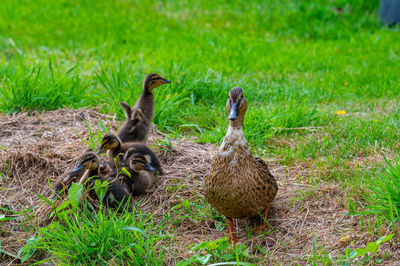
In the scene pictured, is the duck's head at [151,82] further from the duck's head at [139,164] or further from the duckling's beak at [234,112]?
the duckling's beak at [234,112]

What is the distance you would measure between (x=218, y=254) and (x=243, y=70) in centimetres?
457

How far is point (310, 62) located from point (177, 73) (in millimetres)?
2689

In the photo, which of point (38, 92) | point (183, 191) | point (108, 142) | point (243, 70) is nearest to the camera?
point (183, 191)

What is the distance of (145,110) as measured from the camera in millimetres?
4828

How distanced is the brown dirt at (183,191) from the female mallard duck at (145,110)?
0.19 m

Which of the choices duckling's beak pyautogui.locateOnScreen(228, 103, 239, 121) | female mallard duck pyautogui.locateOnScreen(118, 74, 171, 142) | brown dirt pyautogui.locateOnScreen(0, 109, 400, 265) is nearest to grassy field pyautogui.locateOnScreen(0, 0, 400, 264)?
brown dirt pyautogui.locateOnScreen(0, 109, 400, 265)

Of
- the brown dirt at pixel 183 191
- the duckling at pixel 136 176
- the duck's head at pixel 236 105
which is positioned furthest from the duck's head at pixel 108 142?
the duck's head at pixel 236 105

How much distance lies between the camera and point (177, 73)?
5992 millimetres

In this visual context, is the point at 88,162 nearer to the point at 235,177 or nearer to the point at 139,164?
the point at 139,164

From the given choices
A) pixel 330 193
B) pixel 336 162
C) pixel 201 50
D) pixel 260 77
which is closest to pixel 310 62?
→ pixel 260 77

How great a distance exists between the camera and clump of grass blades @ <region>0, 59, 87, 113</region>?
17.3ft

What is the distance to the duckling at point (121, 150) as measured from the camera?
4.07 metres

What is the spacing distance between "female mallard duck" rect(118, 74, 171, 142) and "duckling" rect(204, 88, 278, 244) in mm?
1581

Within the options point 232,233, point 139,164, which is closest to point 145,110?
point 139,164
